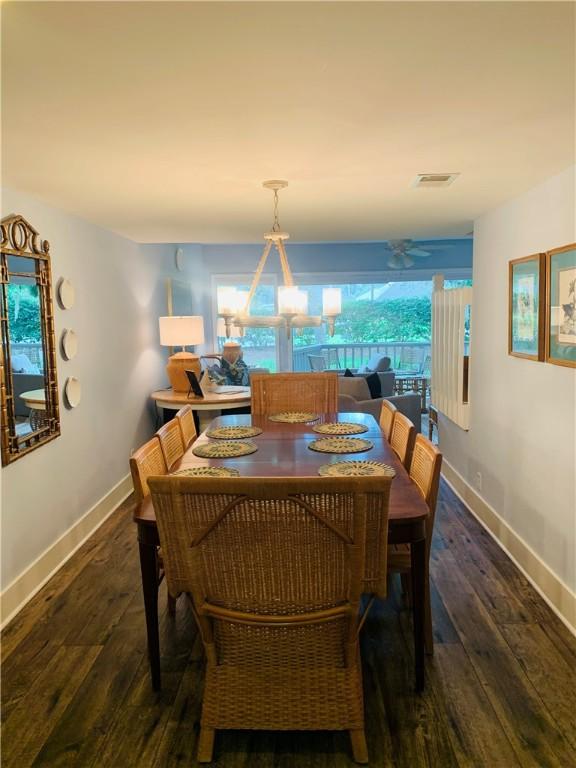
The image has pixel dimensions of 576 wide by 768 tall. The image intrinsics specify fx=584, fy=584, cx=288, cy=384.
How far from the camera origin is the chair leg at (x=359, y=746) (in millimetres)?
1854

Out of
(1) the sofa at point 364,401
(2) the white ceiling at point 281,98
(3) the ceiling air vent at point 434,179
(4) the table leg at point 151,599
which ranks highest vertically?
(3) the ceiling air vent at point 434,179

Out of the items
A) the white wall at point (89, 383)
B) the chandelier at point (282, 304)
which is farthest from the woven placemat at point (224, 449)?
the white wall at point (89, 383)

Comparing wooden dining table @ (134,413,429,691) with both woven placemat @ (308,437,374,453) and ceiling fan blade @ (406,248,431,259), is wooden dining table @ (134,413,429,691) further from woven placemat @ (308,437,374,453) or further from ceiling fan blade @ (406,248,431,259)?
ceiling fan blade @ (406,248,431,259)

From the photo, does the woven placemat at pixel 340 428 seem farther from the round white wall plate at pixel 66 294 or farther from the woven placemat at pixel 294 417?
the round white wall plate at pixel 66 294

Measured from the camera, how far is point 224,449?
279 cm

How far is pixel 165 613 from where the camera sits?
281 centimetres

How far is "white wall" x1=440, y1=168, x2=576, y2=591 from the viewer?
2.66 meters

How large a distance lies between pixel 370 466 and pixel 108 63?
1695 mm

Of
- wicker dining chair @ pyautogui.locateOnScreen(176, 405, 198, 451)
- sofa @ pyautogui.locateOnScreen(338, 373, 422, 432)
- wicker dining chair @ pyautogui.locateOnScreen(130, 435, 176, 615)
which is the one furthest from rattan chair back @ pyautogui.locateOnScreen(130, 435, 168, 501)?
sofa @ pyautogui.locateOnScreen(338, 373, 422, 432)

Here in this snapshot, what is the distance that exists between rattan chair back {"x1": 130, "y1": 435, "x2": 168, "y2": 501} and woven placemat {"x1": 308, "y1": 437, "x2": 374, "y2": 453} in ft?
2.37

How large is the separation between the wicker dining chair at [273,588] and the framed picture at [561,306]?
4.71 ft

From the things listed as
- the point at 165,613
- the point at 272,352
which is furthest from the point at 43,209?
the point at 272,352

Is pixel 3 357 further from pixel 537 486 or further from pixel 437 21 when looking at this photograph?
pixel 537 486

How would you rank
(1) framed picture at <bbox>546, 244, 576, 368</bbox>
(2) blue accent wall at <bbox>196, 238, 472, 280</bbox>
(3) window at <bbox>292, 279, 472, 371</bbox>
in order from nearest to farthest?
(1) framed picture at <bbox>546, 244, 576, 368</bbox>
(2) blue accent wall at <bbox>196, 238, 472, 280</bbox>
(3) window at <bbox>292, 279, 472, 371</bbox>
